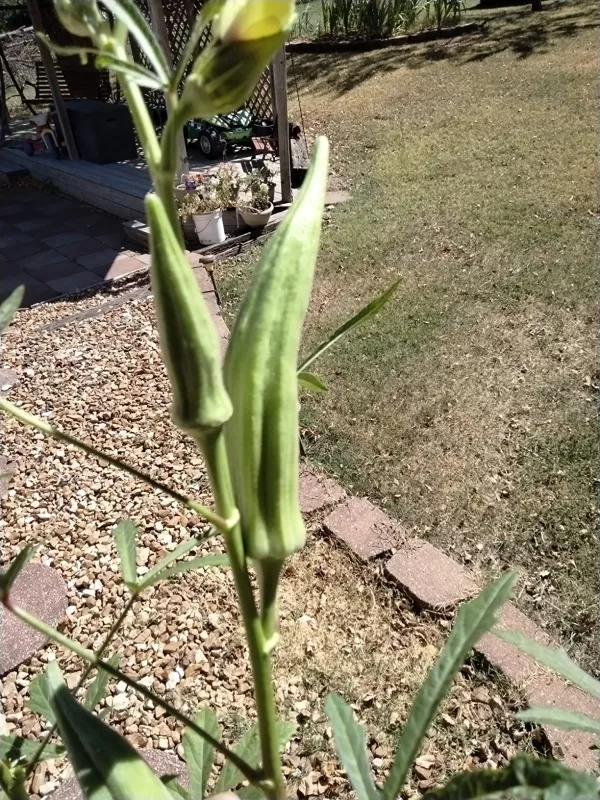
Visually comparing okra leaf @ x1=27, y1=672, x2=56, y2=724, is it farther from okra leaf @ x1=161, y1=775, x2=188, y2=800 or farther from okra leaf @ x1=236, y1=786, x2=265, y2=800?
okra leaf @ x1=236, y1=786, x2=265, y2=800

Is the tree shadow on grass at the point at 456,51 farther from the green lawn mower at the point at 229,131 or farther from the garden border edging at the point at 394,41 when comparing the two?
the green lawn mower at the point at 229,131

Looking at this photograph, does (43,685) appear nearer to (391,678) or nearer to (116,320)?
(391,678)

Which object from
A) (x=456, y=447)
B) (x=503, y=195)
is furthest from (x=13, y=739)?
(x=503, y=195)

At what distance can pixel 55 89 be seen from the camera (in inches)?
320

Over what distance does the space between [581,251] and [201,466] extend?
3442 mm

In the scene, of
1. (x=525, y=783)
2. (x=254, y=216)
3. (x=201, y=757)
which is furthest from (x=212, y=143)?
(x=525, y=783)

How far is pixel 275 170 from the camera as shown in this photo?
23.7 feet

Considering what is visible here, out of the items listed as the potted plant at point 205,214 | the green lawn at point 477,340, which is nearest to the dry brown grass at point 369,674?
the green lawn at point 477,340

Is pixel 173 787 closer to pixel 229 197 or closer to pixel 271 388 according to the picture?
pixel 271 388

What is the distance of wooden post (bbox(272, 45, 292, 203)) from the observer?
5.64 m

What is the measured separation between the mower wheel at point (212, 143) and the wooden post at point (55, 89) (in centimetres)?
173

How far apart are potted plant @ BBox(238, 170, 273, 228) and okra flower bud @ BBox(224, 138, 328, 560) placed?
205 inches

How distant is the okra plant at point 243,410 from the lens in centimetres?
52

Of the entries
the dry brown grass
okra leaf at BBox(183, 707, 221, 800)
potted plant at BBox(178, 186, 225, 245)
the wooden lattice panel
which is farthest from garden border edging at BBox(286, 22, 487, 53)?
okra leaf at BBox(183, 707, 221, 800)
